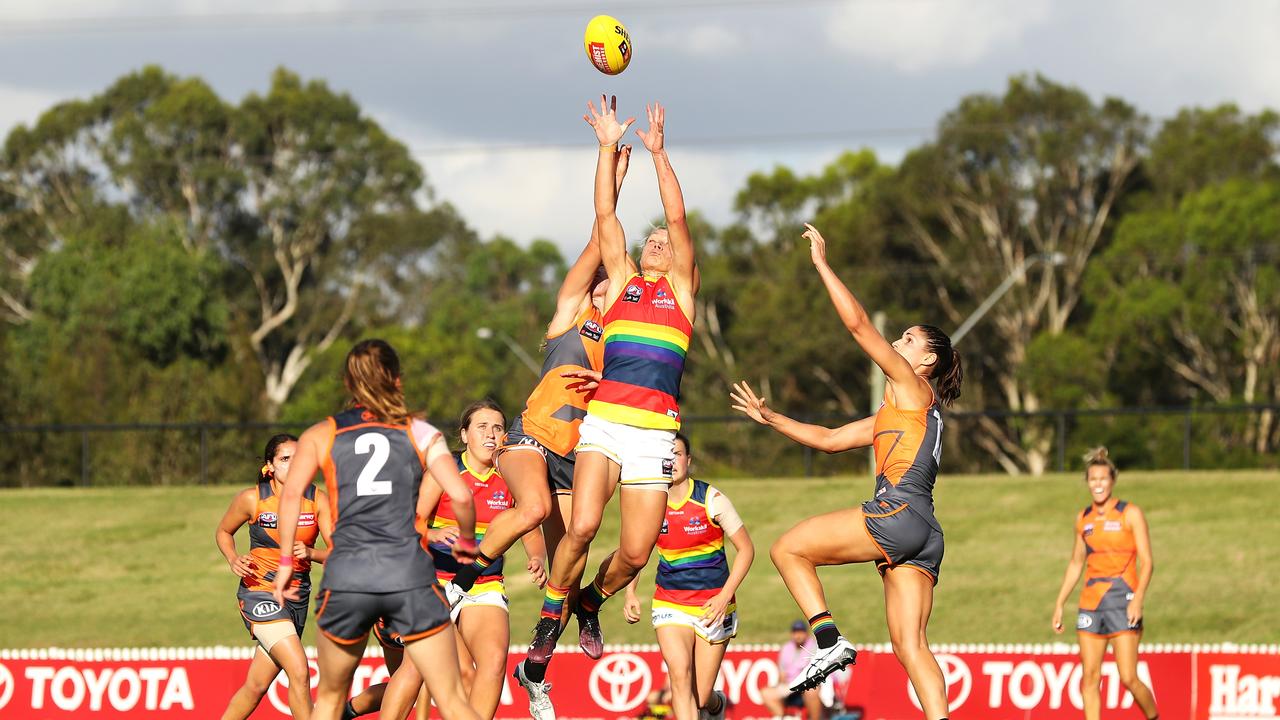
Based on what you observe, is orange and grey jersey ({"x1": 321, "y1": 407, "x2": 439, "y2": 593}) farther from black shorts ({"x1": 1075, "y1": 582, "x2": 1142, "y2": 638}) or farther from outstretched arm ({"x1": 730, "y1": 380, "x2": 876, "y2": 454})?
black shorts ({"x1": 1075, "y1": 582, "x2": 1142, "y2": 638})

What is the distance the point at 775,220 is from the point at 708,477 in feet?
91.7

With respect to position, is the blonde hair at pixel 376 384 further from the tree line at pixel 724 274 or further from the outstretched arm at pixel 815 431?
the tree line at pixel 724 274

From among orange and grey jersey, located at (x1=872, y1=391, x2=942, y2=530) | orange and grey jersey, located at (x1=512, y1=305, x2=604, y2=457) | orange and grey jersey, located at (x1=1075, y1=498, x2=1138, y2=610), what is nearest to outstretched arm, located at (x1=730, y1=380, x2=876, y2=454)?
orange and grey jersey, located at (x1=872, y1=391, x2=942, y2=530)

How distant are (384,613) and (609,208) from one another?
9.39ft

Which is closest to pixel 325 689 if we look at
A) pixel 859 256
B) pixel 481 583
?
pixel 481 583

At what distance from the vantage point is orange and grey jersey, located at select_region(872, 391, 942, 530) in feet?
28.1

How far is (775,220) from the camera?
63469mm

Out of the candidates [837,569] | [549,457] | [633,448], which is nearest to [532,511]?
[549,457]

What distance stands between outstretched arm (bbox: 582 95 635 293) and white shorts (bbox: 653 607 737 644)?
2966 mm

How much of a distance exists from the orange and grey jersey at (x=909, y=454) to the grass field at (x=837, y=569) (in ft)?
47.7

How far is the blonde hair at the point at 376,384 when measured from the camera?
7.09m

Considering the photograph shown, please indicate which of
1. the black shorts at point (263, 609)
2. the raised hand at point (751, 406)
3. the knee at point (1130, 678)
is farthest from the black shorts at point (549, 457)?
the knee at point (1130, 678)

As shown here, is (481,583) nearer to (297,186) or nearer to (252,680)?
(252,680)

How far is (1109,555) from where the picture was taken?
14.0 meters
